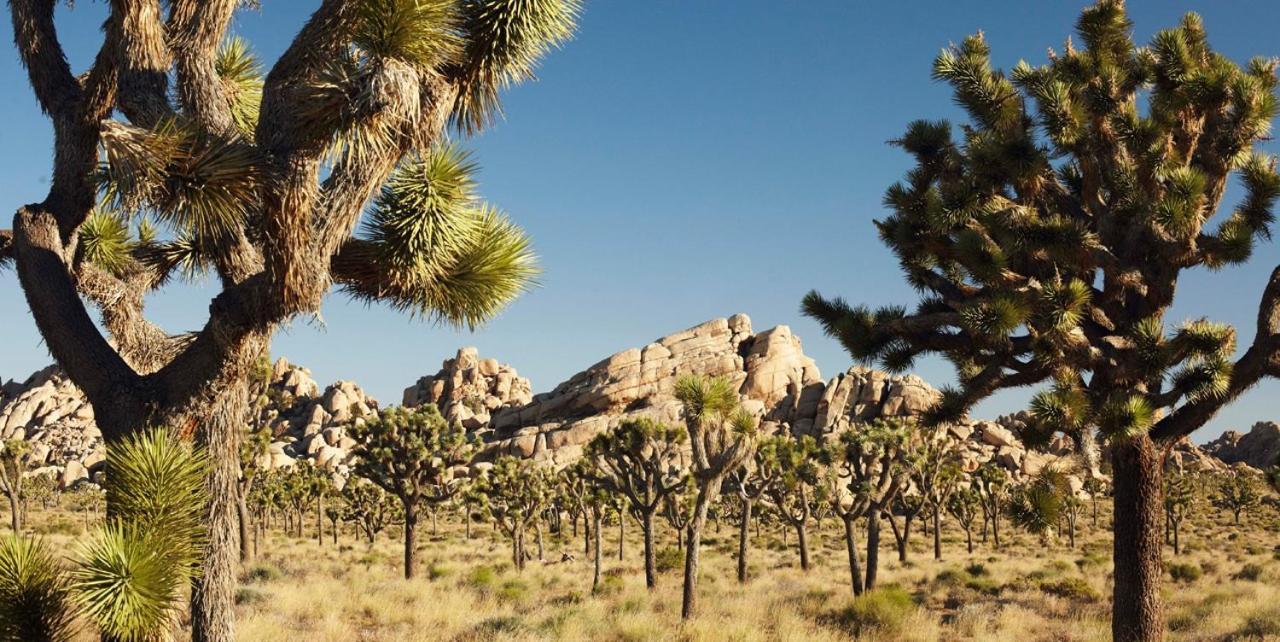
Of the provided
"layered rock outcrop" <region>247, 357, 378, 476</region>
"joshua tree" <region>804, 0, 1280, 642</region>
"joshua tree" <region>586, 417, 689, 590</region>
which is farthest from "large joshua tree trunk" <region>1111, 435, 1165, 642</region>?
"layered rock outcrop" <region>247, 357, 378, 476</region>

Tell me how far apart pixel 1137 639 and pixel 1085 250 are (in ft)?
12.9

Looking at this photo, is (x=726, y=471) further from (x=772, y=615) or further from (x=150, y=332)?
(x=150, y=332)

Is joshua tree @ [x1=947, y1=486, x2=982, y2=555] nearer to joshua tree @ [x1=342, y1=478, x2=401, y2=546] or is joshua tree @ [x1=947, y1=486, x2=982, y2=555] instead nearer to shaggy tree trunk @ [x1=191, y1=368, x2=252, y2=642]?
joshua tree @ [x1=342, y1=478, x2=401, y2=546]

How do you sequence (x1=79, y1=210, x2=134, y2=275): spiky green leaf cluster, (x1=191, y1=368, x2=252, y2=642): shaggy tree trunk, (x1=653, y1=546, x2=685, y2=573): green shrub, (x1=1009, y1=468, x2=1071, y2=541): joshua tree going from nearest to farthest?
(x1=191, y1=368, x2=252, y2=642): shaggy tree trunk
(x1=79, y1=210, x2=134, y2=275): spiky green leaf cluster
(x1=1009, y1=468, x2=1071, y2=541): joshua tree
(x1=653, y1=546, x2=685, y2=573): green shrub

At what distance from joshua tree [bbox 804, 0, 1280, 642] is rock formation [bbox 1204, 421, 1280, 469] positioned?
3814 inches

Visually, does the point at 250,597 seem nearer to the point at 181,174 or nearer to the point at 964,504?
the point at 181,174

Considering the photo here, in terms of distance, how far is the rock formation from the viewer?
295 ft

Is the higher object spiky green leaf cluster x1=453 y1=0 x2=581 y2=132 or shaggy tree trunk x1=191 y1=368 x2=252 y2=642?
spiky green leaf cluster x1=453 y1=0 x2=581 y2=132

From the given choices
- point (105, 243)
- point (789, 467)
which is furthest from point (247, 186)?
point (789, 467)

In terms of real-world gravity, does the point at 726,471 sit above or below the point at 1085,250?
below

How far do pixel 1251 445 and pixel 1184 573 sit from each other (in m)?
88.2

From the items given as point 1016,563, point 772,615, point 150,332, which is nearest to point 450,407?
point 1016,563

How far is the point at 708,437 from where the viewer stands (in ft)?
54.4

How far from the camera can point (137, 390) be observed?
5.92m
